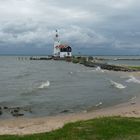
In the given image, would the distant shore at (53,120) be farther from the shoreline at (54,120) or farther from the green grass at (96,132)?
the green grass at (96,132)

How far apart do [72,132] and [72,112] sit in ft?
49.2

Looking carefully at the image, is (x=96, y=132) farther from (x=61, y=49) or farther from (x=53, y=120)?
(x=61, y=49)

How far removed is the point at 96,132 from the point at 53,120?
10.8 meters

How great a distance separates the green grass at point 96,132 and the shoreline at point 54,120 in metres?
3.95

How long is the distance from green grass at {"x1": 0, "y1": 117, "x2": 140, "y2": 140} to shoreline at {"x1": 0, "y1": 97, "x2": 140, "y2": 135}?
3.95 metres

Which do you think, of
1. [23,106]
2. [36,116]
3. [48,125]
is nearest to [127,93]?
[23,106]

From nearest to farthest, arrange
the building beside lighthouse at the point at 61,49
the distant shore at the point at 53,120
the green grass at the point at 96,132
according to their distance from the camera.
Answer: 1. the green grass at the point at 96,132
2. the distant shore at the point at 53,120
3. the building beside lighthouse at the point at 61,49

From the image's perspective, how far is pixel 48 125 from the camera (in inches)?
963

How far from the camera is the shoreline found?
896 inches

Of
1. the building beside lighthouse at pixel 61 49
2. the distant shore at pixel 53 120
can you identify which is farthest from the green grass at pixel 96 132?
the building beside lighthouse at pixel 61 49

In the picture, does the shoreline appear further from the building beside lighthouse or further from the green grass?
the building beside lighthouse

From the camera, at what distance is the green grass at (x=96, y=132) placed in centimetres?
1591

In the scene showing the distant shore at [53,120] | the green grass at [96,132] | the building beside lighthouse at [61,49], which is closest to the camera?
the green grass at [96,132]

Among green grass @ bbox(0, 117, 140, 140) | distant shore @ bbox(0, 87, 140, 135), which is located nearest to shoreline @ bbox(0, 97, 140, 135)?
distant shore @ bbox(0, 87, 140, 135)
